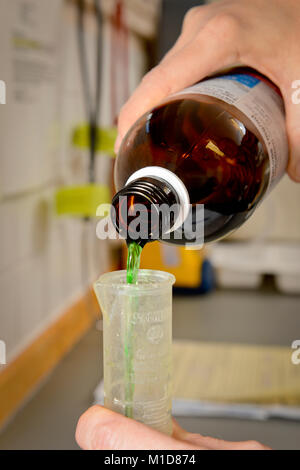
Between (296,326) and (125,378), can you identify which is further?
(296,326)

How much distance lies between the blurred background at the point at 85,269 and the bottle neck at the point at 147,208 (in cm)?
52

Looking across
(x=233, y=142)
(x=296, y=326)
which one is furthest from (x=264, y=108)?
→ (x=296, y=326)

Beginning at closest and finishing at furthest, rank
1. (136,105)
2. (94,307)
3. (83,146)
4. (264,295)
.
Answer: (136,105)
(83,146)
(94,307)
(264,295)

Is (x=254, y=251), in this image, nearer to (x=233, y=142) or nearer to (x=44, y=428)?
(x=44, y=428)

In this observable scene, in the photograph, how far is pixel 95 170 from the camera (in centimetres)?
138

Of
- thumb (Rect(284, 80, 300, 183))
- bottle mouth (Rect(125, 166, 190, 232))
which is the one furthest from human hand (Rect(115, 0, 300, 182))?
bottle mouth (Rect(125, 166, 190, 232))

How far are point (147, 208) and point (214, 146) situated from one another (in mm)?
131

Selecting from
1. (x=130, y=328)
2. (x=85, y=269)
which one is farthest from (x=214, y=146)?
(x=85, y=269)

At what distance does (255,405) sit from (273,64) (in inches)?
22.1

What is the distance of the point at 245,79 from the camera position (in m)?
0.45

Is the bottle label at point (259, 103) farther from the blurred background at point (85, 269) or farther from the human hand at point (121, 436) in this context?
the blurred background at point (85, 269)

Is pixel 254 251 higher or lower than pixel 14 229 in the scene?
lower

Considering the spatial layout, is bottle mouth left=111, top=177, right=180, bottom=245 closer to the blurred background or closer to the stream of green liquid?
the stream of green liquid

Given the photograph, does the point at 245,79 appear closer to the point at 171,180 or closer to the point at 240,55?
the point at 240,55
